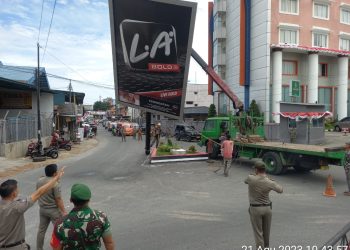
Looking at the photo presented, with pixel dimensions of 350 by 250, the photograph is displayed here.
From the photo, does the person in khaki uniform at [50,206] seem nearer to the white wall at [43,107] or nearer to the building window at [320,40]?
the white wall at [43,107]

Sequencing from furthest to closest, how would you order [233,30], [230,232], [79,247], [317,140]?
[233,30] < [317,140] < [230,232] < [79,247]

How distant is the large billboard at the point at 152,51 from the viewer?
1583 centimetres

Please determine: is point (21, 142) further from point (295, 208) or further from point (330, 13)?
point (330, 13)

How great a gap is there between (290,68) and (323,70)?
524 cm

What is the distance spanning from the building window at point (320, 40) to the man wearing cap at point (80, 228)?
4062 cm

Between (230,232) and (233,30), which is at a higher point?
(233,30)

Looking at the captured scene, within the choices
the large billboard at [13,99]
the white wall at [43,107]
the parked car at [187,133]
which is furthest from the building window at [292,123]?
the large billboard at [13,99]

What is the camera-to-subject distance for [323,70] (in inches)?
1668

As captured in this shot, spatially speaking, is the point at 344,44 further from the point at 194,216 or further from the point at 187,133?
the point at 194,216

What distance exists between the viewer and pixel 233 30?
4459cm

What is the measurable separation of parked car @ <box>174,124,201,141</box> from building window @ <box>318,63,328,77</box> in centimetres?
1849

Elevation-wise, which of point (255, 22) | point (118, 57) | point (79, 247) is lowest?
point (79, 247)

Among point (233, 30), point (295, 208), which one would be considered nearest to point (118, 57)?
point (295, 208)

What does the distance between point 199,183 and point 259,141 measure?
493cm
